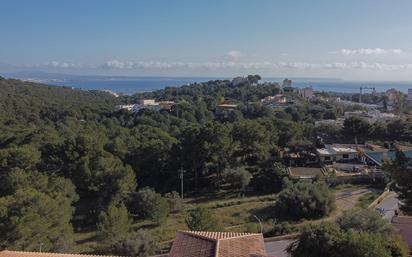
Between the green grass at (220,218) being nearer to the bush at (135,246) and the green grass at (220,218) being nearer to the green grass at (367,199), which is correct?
the bush at (135,246)

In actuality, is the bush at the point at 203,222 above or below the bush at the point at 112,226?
above

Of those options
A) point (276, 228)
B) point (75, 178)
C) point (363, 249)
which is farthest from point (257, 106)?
point (363, 249)

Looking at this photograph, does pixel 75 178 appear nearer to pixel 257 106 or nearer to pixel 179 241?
pixel 179 241

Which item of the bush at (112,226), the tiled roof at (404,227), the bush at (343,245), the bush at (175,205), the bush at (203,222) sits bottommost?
the bush at (175,205)

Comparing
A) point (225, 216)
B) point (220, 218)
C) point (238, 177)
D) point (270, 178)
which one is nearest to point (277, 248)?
point (220, 218)

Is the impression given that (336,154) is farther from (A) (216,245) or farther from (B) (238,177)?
(A) (216,245)

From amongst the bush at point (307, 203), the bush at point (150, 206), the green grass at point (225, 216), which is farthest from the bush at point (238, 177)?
the bush at point (150, 206)

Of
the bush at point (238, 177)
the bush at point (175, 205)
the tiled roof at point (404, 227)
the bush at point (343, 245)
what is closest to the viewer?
the bush at point (343, 245)
